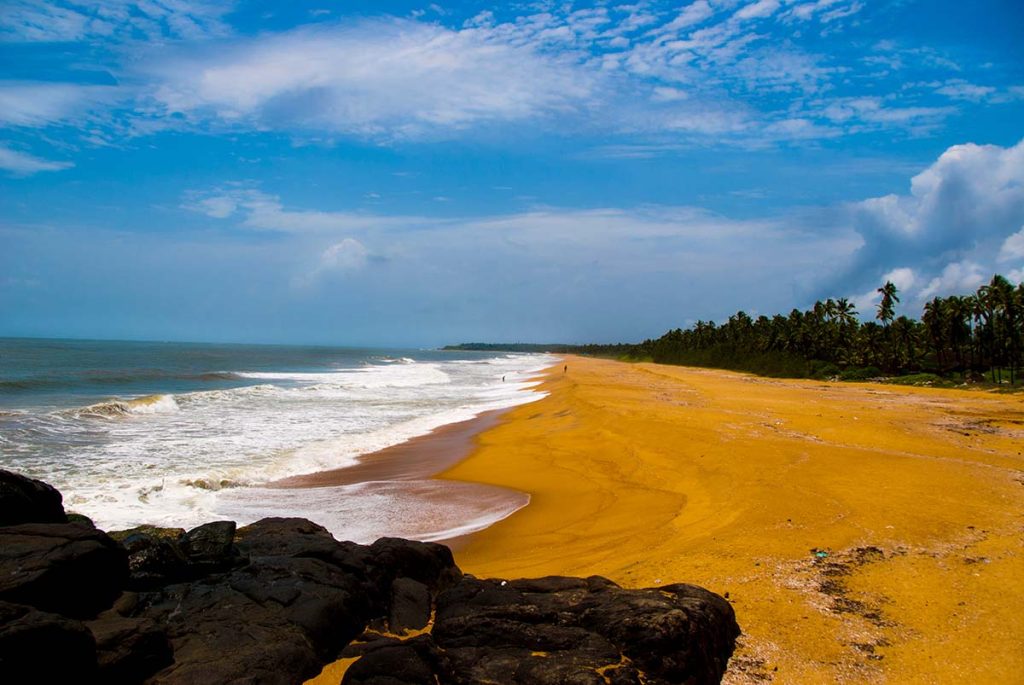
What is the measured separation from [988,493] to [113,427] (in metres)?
26.8

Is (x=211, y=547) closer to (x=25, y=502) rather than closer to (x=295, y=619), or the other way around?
(x=295, y=619)

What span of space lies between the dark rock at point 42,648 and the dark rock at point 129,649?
129mm

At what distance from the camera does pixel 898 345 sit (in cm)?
7069

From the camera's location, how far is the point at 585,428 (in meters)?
23.0

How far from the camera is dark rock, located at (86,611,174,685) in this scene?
4.66 m

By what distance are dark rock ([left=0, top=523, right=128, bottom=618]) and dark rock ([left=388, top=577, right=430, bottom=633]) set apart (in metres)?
2.65

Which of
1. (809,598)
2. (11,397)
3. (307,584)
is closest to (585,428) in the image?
(809,598)

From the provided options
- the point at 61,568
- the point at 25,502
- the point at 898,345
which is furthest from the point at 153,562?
the point at 898,345

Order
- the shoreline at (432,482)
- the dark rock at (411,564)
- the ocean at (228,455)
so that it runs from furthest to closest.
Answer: the ocean at (228,455) < the shoreline at (432,482) < the dark rock at (411,564)

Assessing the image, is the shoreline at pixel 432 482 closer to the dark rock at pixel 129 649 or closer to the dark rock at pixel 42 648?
the dark rock at pixel 129 649

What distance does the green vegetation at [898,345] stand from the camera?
59.2m

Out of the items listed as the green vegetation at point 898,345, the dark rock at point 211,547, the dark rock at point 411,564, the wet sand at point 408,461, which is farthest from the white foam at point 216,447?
the green vegetation at point 898,345

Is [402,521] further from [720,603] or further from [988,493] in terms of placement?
[988,493]

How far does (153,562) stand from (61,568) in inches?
42.5
